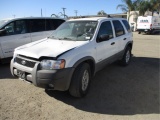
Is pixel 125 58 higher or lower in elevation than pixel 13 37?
lower

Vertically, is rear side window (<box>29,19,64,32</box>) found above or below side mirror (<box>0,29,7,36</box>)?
above

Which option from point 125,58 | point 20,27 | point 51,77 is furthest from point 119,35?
point 20,27

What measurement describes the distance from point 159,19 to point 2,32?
23581 mm

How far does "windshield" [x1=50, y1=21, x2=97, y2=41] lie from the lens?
4613mm

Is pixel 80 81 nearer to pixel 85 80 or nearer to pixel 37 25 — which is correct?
pixel 85 80

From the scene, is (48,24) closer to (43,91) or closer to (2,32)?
(2,32)

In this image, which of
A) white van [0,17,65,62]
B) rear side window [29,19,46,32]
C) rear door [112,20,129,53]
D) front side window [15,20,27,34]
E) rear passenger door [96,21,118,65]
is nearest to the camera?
rear passenger door [96,21,118,65]

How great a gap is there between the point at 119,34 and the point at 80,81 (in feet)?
8.94

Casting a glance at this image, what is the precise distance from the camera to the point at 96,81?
5.26 metres

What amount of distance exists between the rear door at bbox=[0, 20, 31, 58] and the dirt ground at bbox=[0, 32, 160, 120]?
1.41 metres

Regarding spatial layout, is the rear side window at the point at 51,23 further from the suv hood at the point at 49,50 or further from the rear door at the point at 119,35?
the suv hood at the point at 49,50

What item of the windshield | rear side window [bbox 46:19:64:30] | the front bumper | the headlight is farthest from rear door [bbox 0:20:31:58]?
the headlight

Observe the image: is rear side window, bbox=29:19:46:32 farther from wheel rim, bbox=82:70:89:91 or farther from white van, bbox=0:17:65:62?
wheel rim, bbox=82:70:89:91

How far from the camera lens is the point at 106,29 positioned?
5.14 m
